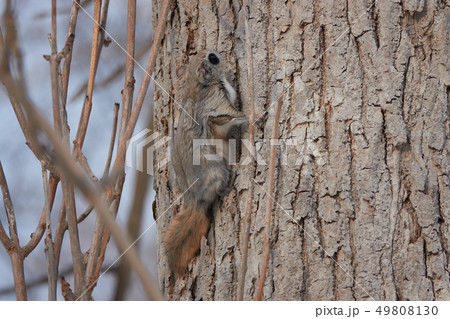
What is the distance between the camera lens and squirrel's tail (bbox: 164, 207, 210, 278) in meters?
2.02

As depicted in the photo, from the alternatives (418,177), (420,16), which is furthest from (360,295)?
(420,16)

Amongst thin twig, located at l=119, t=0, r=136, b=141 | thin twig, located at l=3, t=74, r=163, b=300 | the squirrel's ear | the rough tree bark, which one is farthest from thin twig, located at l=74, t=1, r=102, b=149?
the squirrel's ear

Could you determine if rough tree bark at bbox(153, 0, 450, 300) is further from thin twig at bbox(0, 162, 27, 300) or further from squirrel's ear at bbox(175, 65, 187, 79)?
thin twig at bbox(0, 162, 27, 300)

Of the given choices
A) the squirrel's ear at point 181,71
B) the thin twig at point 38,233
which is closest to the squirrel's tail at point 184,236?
the squirrel's ear at point 181,71

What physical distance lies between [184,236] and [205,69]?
2.08 feet

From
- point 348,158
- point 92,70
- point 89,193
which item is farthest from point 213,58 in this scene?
point 89,193

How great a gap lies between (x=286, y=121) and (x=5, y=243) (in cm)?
91

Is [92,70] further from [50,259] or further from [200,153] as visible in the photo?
[200,153]

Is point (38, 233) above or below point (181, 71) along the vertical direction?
below

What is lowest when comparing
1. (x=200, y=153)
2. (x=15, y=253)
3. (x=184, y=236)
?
(x=184, y=236)

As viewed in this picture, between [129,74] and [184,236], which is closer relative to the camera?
[129,74]

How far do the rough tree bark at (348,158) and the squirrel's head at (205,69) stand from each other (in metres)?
0.14

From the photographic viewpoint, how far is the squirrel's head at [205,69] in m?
2.06

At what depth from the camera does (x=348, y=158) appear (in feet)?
5.85
